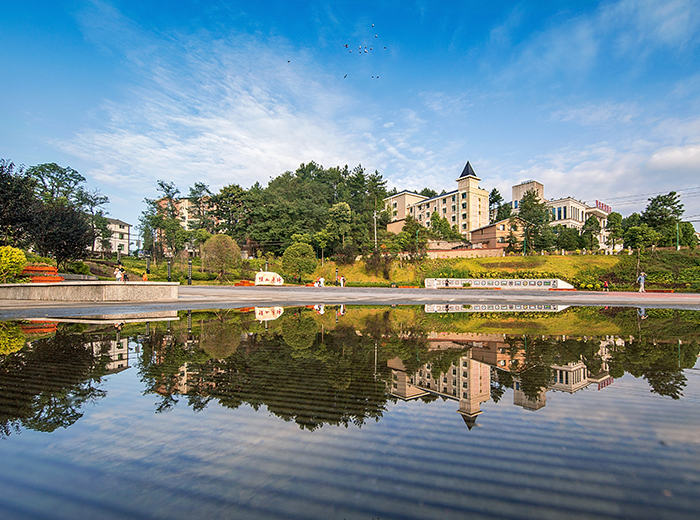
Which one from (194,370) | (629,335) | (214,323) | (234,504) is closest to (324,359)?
(194,370)

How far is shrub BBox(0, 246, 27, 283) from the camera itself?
18078mm

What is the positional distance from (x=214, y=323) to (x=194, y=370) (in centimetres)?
513

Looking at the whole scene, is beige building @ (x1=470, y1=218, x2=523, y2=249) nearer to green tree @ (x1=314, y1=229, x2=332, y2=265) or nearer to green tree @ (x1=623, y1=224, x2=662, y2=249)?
green tree @ (x1=623, y1=224, x2=662, y2=249)

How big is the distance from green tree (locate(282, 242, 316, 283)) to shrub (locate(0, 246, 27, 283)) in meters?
22.6

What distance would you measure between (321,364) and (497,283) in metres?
30.8

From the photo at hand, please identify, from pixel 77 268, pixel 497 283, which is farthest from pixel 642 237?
pixel 77 268

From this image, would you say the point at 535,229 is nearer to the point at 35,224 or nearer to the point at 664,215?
the point at 664,215

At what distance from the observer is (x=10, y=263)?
18.2 m

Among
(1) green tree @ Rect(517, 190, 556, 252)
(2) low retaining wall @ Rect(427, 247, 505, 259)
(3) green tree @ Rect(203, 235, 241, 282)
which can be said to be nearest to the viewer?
(3) green tree @ Rect(203, 235, 241, 282)

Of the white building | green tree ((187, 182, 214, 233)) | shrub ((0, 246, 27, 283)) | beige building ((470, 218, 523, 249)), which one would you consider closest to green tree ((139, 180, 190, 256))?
green tree ((187, 182, 214, 233))

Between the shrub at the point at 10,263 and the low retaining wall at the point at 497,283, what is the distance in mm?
30355

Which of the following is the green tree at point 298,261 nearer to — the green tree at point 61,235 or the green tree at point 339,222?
the green tree at point 339,222

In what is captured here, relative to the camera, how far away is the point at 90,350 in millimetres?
6219

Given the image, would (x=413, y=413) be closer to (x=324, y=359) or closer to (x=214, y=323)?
(x=324, y=359)
